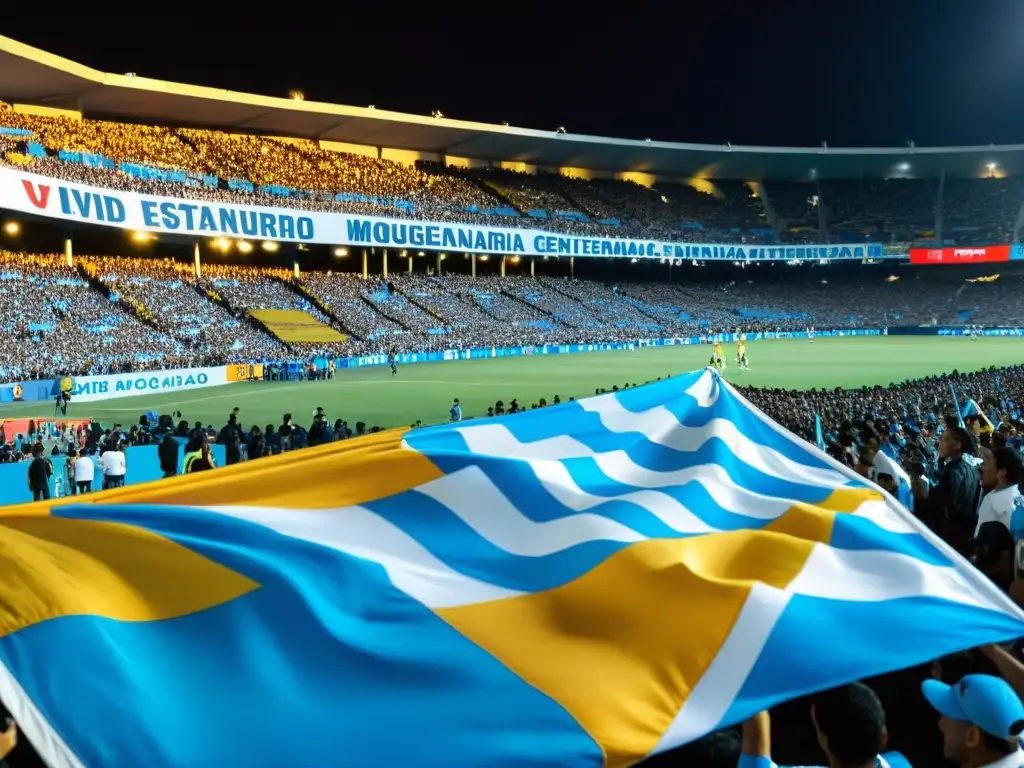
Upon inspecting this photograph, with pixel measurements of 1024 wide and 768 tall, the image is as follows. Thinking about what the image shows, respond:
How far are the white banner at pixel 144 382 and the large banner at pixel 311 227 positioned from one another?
10862 millimetres

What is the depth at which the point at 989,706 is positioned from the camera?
2301mm

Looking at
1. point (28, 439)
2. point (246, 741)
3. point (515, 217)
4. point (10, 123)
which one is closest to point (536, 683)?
point (246, 741)

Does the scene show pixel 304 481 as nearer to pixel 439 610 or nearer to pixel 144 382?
pixel 439 610

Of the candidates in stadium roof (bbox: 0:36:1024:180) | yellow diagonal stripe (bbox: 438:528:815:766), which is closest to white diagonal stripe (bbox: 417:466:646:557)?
yellow diagonal stripe (bbox: 438:528:815:766)

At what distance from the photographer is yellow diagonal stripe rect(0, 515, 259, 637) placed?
9.53 feet

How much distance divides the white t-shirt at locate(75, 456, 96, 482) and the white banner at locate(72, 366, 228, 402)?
1662 centimetres

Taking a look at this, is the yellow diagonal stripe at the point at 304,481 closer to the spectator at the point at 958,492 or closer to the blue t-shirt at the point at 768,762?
the blue t-shirt at the point at 768,762

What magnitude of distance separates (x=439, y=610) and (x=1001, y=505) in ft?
12.0

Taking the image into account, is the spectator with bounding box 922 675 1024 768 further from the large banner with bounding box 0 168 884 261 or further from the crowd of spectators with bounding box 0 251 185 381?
the large banner with bounding box 0 168 884 261

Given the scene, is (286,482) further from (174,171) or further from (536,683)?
(174,171)

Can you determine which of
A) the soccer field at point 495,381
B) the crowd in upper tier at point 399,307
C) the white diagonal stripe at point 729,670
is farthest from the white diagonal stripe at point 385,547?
the crowd in upper tier at point 399,307

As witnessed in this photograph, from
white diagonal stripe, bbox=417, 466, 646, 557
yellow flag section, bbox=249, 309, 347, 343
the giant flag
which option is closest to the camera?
the giant flag

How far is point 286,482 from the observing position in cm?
408

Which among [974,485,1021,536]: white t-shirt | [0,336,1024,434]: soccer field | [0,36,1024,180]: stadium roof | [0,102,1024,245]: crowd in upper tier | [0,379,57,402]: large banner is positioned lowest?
[0,336,1024,434]: soccer field
